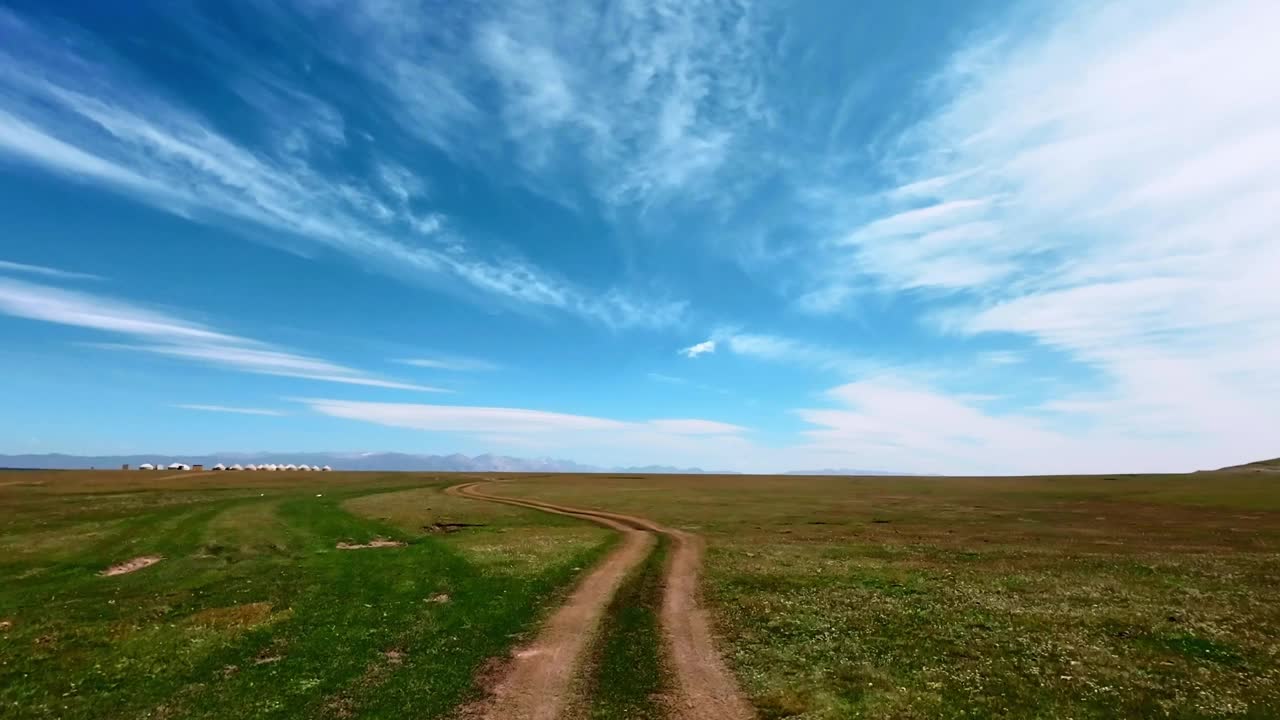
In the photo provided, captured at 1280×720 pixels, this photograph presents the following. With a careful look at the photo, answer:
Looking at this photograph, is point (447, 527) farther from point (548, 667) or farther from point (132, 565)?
point (548, 667)

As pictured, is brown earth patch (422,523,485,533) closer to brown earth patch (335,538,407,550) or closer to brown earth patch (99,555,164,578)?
brown earth patch (335,538,407,550)

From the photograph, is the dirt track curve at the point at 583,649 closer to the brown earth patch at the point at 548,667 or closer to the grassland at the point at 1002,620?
the brown earth patch at the point at 548,667

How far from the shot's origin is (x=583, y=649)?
25.3m

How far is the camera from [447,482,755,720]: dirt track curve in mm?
19562

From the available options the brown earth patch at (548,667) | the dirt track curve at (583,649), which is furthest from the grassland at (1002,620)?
the brown earth patch at (548,667)

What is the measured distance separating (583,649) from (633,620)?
15.8 ft

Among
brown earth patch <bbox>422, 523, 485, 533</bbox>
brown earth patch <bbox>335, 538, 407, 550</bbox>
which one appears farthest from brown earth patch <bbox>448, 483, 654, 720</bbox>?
brown earth patch <bbox>422, 523, 485, 533</bbox>

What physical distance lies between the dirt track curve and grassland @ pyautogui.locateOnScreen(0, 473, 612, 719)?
1.60 metres

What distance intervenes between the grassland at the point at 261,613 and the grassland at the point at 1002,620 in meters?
12.2

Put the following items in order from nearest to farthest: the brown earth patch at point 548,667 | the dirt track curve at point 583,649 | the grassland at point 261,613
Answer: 1. the brown earth patch at point 548,667
2. the dirt track curve at point 583,649
3. the grassland at point 261,613

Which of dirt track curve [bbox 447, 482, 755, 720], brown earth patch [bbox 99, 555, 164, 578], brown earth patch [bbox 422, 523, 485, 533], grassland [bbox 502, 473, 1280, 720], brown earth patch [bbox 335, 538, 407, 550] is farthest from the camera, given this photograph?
brown earth patch [bbox 422, 523, 485, 533]

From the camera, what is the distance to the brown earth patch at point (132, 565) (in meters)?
39.6

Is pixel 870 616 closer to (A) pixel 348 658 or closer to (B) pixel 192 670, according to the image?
(A) pixel 348 658

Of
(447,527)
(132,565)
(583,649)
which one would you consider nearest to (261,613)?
(583,649)
